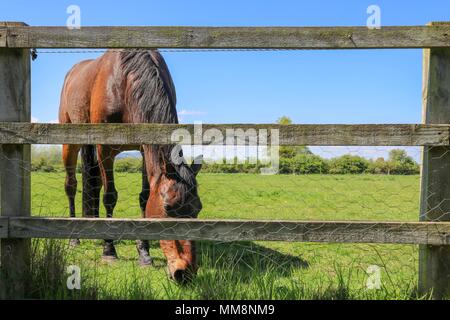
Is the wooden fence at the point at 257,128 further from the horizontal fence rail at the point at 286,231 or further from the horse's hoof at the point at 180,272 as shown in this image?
the horse's hoof at the point at 180,272

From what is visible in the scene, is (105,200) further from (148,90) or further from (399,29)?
(399,29)

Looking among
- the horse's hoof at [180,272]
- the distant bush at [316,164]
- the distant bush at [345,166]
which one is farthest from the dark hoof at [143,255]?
the distant bush at [345,166]

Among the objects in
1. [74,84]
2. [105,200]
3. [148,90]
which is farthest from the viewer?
[74,84]

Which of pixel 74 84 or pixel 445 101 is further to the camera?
pixel 74 84

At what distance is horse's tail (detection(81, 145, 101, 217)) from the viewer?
541 centimetres

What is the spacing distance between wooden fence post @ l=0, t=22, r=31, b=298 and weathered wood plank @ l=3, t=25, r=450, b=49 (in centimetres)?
18

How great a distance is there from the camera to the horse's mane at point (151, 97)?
3.59 m

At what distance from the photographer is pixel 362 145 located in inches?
103

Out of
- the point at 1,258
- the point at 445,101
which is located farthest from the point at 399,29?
the point at 1,258

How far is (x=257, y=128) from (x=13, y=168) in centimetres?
169

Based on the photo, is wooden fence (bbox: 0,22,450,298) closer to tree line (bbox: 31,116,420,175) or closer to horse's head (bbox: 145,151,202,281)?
tree line (bbox: 31,116,420,175)

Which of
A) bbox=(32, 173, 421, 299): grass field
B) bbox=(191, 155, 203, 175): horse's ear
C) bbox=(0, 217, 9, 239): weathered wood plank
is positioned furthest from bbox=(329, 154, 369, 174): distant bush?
bbox=(0, 217, 9, 239): weathered wood plank
